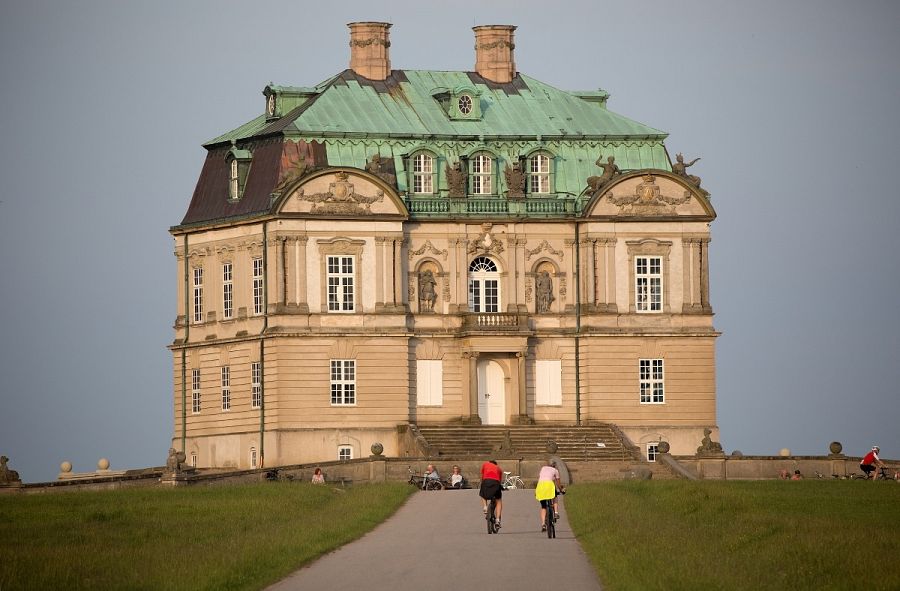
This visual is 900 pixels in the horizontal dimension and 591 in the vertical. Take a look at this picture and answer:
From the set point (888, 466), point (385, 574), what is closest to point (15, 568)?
point (385, 574)

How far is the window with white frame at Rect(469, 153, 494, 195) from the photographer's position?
289 feet

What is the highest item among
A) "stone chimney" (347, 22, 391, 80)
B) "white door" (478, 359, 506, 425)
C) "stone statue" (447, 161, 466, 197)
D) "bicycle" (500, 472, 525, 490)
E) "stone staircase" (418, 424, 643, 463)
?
"stone chimney" (347, 22, 391, 80)

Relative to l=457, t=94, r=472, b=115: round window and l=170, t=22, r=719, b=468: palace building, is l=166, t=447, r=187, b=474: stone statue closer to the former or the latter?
l=170, t=22, r=719, b=468: palace building

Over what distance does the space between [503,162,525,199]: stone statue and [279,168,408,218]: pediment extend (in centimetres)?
498

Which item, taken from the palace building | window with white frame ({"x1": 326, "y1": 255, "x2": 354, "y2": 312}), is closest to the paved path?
the palace building

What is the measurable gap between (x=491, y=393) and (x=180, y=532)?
35428 millimetres

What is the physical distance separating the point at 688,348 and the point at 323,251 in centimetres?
1458

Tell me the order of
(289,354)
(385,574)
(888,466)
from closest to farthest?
(385,574) → (888,466) → (289,354)

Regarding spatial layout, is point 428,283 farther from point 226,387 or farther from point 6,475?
point 6,475

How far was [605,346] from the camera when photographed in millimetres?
86750

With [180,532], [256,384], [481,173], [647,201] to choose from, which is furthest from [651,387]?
[180,532]

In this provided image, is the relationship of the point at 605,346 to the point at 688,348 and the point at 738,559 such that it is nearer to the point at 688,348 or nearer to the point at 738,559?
the point at 688,348

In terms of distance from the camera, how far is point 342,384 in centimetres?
8450

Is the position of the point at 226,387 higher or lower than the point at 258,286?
lower
